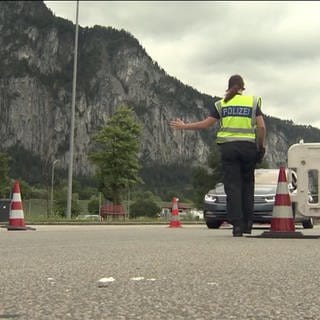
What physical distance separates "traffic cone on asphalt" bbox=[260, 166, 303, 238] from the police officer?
0.37 meters

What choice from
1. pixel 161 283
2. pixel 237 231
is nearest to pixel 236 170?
pixel 237 231

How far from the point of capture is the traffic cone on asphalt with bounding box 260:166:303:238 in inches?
313

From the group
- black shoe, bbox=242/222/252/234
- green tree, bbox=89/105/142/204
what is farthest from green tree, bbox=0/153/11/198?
black shoe, bbox=242/222/252/234

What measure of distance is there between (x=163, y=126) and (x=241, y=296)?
191537 mm

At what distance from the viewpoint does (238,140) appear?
7.99m

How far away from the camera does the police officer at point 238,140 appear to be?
7973mm

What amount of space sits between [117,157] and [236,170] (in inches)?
1293

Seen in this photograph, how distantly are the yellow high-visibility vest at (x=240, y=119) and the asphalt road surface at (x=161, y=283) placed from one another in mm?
2186

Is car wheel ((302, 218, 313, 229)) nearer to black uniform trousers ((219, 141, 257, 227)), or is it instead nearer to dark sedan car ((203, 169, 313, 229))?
dark sedan car ((203, 169, 313, 229))

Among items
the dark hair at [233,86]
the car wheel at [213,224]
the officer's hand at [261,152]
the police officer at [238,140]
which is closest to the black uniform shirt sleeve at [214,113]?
the police officer at [238,140]

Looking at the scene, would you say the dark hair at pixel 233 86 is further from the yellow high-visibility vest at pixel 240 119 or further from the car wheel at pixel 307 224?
the car wheel at pixel 307 224

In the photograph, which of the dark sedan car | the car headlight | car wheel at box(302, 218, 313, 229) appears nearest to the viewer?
the dark sedan car

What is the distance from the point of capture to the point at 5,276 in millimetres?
4254

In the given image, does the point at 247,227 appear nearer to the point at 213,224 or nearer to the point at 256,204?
the point at 256,204
